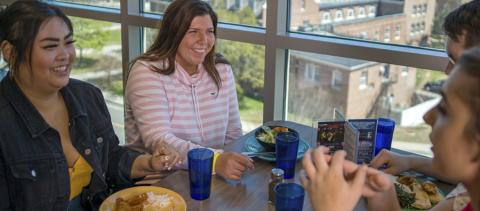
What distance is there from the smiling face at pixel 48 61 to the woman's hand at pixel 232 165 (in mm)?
550

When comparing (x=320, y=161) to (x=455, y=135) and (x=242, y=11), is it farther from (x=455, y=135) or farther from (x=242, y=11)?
(x=242, y=11)

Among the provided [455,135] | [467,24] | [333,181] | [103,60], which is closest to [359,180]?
[333,181]

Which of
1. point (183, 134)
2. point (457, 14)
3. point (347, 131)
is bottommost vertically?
point (183, 134)

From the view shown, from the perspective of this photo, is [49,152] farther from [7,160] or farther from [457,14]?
[457,14]

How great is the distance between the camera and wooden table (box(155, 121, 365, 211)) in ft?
4.50

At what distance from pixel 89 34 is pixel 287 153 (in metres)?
2.15

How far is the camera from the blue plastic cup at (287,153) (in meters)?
1.53

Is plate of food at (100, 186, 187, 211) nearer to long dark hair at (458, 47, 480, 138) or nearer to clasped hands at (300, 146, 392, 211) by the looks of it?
clasped hands at (300, 146, 392, 211)

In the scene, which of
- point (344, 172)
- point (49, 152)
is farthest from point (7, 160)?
point (344, 172)

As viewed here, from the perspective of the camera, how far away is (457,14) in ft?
4.89

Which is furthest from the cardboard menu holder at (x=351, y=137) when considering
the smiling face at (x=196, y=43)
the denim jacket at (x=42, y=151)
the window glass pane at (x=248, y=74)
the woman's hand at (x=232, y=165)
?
the window glass pane at (x=248, y=74)

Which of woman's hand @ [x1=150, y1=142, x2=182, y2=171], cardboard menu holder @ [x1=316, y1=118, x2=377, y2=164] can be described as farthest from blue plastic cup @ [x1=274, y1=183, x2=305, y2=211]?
woman's hand @ [x1=150, y1=142, x2=182, y2=171]

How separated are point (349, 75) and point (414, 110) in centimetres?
33

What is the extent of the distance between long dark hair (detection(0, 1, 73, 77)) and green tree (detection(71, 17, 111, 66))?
1.54 metres
